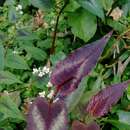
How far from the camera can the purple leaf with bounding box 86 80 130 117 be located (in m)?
0.89

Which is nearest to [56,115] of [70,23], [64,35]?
[70,23]

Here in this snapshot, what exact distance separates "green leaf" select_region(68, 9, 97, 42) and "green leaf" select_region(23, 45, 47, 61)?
16 cm

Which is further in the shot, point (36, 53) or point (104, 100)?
point (36, 53)

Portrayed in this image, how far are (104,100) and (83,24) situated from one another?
3.49ft

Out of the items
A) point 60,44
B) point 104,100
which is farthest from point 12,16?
point 104,100

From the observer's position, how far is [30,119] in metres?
0.83

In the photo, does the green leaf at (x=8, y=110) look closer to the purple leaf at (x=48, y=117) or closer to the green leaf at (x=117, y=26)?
the purple leaf at (x=48, y=117)

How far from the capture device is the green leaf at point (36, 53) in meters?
1.88

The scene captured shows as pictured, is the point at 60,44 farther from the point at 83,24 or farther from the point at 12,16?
the point at 12,16

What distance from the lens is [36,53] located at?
6.26ft

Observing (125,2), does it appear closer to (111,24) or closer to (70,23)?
(111,24)

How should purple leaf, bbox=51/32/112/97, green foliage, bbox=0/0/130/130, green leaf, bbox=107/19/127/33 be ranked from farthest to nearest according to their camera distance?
green leaf, bbox=107/19/127/33 < green foliage, bbox=0/0/130/130 < purple leaf, bbox=51/32/112/97

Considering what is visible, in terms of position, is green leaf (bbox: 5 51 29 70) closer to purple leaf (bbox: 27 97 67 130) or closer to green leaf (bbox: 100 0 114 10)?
green leaf (bbox: 100 0 114 10)

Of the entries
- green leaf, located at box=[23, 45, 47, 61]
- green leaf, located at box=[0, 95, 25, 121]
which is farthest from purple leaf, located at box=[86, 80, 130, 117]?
green leaf, located at box=[23, 45, 47, 61]
